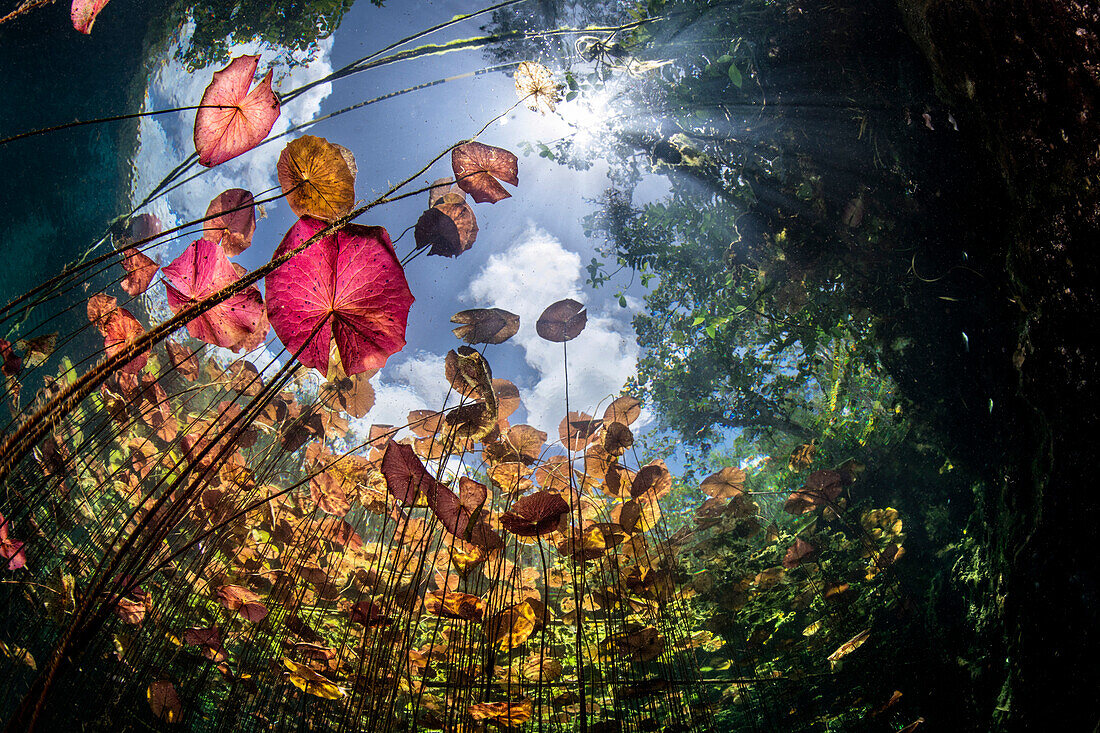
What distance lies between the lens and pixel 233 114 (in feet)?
3.54

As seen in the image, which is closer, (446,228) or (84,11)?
(84,11)

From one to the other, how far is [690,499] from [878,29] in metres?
3.70

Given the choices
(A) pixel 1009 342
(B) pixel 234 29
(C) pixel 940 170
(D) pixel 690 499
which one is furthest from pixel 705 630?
(B) pixel 234 29

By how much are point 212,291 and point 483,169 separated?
Answer: 0.89 m

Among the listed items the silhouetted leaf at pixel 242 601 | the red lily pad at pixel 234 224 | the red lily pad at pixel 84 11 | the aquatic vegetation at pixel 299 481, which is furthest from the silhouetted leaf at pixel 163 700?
the red lily pad at pixel 84 11

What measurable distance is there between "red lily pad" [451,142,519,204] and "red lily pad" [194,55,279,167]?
0.54m

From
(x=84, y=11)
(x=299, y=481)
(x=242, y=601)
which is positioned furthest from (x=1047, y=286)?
(x=242, y=601)

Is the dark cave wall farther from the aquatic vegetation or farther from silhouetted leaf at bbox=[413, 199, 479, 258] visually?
silhouetted leaf at bbox=[413, 199, 479, 258]

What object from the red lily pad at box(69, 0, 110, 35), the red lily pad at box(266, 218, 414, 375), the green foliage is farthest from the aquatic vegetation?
the green foliage

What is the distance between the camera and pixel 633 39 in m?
2.89

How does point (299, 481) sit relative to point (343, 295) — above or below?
above

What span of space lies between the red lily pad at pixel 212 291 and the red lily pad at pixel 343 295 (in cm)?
34

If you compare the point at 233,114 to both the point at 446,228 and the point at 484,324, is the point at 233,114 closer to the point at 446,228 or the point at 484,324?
the point at 446,228

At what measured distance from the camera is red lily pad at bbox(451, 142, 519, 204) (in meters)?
1.47
